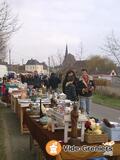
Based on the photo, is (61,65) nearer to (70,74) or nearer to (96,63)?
(96,63)

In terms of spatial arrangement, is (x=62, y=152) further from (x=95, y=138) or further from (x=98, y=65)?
(x=98, y=65)

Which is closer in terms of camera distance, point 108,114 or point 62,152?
point 62,152

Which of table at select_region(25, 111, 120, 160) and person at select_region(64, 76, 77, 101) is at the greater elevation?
person at select_region(64, 76, 77, 101)

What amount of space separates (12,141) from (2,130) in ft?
6.82

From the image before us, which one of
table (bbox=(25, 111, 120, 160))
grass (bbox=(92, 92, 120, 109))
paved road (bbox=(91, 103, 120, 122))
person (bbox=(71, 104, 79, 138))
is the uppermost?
person (bbox=(71, 104, 79, 138))

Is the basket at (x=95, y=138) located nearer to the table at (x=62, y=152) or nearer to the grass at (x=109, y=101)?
the table at (x=62, y=152)

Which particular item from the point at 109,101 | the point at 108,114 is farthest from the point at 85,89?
the point at 109,101

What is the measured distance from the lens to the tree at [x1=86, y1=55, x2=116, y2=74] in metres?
116

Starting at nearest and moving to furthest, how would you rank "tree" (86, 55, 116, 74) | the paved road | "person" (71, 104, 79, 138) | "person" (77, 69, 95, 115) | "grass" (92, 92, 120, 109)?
"person" (71, 104, 79, 138) < "person" (77, 69, 95, 115) < the paved road < "grass" (92, 92, 120, 109) < "tree" (86, 55, 116, 74)

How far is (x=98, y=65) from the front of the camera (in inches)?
4685

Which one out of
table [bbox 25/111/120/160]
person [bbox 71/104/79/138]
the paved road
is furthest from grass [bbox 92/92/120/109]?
person [bbox 71/104/79/138]

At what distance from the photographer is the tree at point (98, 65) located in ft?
382

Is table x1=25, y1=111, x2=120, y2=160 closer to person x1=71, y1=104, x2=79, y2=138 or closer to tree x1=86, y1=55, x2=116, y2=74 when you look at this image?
person x1=71, y1=104, x2=79, y2=138

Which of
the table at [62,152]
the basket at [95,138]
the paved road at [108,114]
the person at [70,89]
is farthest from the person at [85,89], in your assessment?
the basket at [95,138]
